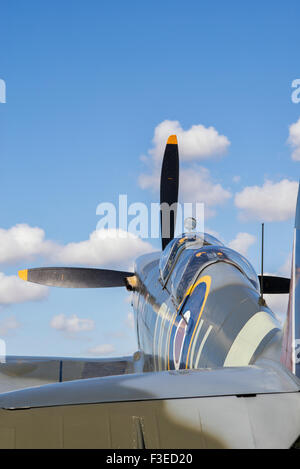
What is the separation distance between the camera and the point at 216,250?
20.5 ft

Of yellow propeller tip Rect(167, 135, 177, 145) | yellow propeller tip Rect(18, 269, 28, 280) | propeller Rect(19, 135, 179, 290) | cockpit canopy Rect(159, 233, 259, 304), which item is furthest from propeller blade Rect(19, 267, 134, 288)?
cockpit canopy Rect(159, 233, 259, 304)

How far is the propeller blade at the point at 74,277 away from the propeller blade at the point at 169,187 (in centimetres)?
165

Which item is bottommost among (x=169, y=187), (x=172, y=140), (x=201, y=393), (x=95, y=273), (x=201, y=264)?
(x=201, y=393)

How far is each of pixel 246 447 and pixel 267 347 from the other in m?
1.67

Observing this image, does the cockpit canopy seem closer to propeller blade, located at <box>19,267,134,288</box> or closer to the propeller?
the propeller

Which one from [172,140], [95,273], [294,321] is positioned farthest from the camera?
[172,140]

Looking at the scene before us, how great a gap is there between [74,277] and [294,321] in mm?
9946

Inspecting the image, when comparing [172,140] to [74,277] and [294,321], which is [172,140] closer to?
[74,277]

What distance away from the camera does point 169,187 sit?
524 inches

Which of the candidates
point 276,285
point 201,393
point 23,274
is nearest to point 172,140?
point 276,285

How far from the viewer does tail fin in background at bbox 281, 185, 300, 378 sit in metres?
3.11

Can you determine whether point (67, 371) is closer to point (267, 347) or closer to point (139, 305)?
point (139, 305)

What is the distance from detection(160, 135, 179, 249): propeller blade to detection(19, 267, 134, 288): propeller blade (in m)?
1.65

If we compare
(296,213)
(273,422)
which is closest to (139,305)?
(296,213)
